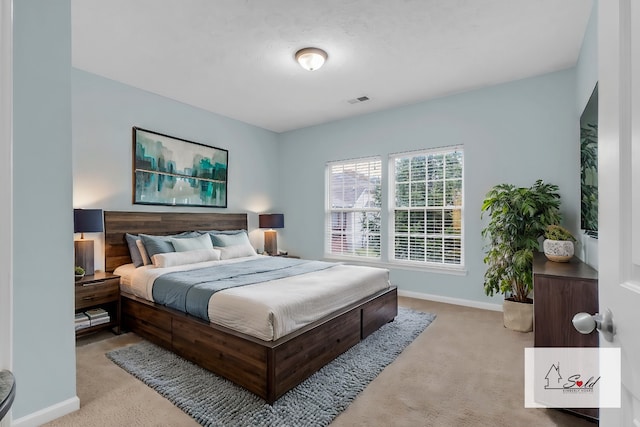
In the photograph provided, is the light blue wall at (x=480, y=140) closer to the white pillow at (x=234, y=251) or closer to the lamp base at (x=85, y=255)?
the white pillow at (x=234, y=251)

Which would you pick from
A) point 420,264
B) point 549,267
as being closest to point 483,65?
point 549,267

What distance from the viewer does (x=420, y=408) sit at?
199cm

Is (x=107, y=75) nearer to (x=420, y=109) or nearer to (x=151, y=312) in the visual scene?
(x=151, y=312)

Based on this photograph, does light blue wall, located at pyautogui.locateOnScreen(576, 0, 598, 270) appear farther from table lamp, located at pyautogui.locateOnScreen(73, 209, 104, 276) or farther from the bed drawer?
table lamp, located at pyautogui.locateOnScreen(73, 209, 104, 276)

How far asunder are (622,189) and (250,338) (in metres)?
2.05

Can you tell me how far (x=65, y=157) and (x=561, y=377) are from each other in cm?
334

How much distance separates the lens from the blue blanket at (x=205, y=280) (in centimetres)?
257

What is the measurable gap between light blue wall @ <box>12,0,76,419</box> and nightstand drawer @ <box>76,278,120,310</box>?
115cm

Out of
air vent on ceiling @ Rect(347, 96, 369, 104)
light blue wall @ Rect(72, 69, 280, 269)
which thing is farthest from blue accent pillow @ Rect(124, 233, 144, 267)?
air vent on ceiling @ Rect(347, 96, 369, 104)

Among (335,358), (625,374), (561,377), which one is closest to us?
(625,374)

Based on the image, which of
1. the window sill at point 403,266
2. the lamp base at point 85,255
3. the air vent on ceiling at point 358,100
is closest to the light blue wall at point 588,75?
the window sill at point 403,266

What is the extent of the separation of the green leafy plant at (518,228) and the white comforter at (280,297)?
1285mm

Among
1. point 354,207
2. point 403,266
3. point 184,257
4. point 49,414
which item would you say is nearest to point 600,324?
point 49,414

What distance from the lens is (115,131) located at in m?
3.76
